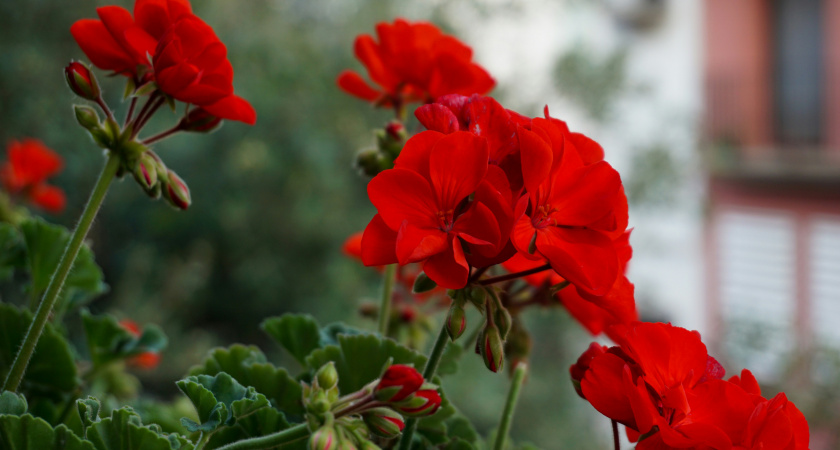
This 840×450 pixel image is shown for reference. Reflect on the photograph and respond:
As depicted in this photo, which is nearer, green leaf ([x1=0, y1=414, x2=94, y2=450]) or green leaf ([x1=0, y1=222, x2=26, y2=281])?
green leaf ([x1=0, y1=414, x2=94, y2=450])

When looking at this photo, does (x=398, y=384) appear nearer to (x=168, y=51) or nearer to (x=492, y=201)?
(x=492, y=201)

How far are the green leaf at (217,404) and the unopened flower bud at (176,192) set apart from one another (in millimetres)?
97

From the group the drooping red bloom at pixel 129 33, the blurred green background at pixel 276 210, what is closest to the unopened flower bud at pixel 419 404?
the drooping red bloom at pixel 129 33

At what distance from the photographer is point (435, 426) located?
0.35 m

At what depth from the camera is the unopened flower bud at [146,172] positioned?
0.32m

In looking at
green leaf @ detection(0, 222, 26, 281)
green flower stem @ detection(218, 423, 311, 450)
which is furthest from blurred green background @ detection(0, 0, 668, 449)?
green flower stem @ detection(218, 423, 311, 450)

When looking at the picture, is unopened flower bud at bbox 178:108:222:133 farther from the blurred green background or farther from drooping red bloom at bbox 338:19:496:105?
the blurred green background

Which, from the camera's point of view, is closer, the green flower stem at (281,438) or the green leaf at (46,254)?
the green flower stem at (281,438)

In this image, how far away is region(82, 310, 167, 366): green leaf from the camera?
443 millimetres

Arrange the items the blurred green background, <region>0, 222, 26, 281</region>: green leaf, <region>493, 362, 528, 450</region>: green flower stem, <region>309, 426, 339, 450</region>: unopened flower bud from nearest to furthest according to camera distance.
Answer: <region>309, 426, 339, 450</region>: unopened flower bud, <region>493, 362, 528, 450</region>: green flower stem, <region>0, 222, 26, 281</region>: green leaf, the blurred green background

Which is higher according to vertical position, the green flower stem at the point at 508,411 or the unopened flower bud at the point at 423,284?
the unopened flower bud at the point at 423,284

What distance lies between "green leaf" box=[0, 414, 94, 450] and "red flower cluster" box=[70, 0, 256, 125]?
16cm

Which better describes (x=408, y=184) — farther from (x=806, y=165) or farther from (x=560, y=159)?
(x=806, y=165)

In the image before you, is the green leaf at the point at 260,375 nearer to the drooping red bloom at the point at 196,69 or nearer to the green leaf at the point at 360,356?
the green leaf at the point at 360,356
